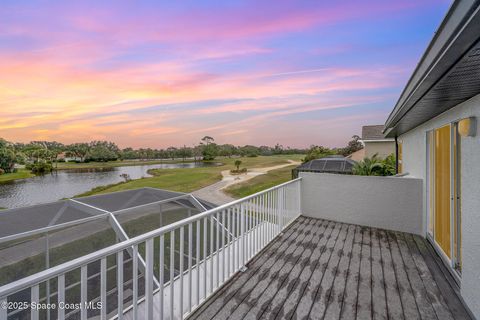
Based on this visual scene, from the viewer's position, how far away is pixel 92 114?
18.0 m

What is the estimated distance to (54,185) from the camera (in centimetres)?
2969

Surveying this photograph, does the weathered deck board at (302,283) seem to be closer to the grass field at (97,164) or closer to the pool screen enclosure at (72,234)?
the pool screen enclosure at (72,234)

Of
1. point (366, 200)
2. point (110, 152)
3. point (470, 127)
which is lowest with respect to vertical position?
point (366, 200)

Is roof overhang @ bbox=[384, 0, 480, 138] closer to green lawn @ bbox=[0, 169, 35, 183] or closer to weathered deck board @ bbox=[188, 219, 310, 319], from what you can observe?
weathered deck board @ bbox=[188, 219, 310, 319]

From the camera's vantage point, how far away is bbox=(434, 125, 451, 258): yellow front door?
296 centimetres

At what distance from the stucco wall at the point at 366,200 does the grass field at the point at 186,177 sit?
785 inches

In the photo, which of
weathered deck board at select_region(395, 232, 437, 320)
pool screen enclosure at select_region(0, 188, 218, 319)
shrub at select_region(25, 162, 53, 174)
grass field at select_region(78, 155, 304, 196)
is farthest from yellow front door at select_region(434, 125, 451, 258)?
shrub at select_region(25, 162, 53, 174)

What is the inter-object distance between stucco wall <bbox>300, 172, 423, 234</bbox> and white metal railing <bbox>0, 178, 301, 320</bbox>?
1.28 ft

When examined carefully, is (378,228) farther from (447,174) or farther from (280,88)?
(280,88)

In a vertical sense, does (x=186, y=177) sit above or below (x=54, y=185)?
above

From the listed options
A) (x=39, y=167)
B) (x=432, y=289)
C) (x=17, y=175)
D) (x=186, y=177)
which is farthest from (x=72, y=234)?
(x=39, y=167)

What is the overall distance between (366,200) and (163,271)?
4222mm

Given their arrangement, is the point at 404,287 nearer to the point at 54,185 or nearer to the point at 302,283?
the point at 302,283

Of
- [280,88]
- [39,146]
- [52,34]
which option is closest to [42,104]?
[52,34]
